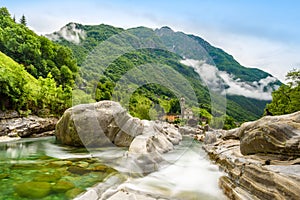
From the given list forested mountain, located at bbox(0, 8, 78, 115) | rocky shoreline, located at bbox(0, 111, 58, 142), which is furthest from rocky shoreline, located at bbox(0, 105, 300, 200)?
forested mountain, located at bbox(0, 8, 78, 115)

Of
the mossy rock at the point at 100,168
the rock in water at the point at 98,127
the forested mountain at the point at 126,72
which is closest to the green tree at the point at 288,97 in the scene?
the forested mountain at the point at 126,72

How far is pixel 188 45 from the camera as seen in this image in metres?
15.5

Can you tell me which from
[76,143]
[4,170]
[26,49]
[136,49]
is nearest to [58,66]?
[26,49]

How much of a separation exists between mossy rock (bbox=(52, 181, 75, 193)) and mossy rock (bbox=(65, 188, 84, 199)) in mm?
176

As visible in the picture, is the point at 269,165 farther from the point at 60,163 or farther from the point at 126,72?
the point at 126,72

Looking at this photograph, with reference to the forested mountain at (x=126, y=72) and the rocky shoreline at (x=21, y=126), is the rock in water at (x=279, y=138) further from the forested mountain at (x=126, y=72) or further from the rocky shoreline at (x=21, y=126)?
the rocky shoreline at (x=21, y=126)

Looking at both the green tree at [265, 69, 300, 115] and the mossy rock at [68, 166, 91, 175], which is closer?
the mossy rock at [68, 166, 91, 175]

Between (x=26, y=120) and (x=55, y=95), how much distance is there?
5824mm

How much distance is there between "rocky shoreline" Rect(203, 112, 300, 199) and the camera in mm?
4047

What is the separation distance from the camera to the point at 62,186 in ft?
18.5

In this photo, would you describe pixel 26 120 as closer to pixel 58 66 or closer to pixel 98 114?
pixel 98 114

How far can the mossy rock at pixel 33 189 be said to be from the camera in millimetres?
5023

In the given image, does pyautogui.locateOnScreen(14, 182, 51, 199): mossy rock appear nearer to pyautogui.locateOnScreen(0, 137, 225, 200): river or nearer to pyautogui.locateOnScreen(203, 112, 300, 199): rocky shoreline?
pyautogui.locateOnScreen(0, 137, 225, 200): river

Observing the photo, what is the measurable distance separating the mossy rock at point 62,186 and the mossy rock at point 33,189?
152 millimetres
